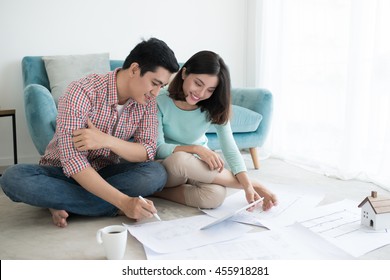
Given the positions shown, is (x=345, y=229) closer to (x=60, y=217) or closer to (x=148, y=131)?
(x=148, y=131)

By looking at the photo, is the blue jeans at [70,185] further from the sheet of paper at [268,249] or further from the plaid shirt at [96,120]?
the sheet of paper at [268,249]

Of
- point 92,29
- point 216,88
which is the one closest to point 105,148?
point 216,88

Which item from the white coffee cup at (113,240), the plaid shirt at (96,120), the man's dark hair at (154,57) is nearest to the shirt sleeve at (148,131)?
the plaid shirt at (96,120)

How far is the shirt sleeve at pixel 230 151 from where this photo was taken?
1.60 metres

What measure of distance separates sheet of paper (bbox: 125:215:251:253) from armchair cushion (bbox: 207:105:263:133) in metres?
0.95

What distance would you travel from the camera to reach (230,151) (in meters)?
1.62

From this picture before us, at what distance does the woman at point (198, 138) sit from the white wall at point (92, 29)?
1385mm

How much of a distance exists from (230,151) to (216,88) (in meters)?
0.27

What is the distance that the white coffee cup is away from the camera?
3.56ft

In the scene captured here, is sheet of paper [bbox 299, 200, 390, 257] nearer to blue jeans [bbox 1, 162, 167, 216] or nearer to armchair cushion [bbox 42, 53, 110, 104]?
blue jeans [bbox 1, 162, 167, 216]

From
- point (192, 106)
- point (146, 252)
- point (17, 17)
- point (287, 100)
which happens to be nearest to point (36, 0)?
point (17, 17)

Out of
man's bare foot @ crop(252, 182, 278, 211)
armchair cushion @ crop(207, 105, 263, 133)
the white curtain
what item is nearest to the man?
man's bare foot @ crop(252, 182, 278, 211)

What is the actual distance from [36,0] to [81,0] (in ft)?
0.95

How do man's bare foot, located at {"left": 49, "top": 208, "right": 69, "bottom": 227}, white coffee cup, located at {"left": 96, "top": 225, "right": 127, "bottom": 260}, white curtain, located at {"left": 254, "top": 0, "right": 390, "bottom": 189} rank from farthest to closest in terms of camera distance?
1. white curtain, located at {"left": 254, "top": 0, "right": 390, "bottom": 189}
2. man's bare foot, located at {"left": 49, "top": 208, "right": 69, "bottom": 227}
3. white coffee cup, located at {"left": 96, "top": 225, "right": 127, "bottom": 260}
